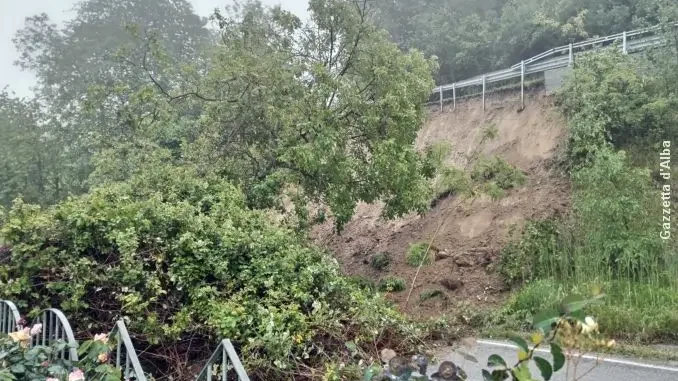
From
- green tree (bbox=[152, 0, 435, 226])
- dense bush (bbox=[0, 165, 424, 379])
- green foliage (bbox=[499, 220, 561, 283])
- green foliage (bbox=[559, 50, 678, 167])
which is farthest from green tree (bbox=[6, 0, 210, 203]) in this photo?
green foliage (bbox=[559, 50, 678, 167])

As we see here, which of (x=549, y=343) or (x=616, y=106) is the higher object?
(x=616, y=106)

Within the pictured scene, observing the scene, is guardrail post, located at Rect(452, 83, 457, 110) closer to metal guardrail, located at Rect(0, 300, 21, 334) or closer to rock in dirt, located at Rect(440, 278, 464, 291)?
rock in dirt, located at Rect(440, 278, 464, 291)

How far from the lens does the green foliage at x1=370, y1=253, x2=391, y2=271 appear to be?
13.3m

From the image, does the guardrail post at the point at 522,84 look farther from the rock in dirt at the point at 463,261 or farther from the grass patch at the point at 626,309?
the grass patch at the point at 626,309

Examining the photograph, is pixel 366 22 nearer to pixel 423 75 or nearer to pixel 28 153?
pixel 423 75

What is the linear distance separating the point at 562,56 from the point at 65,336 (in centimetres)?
1547

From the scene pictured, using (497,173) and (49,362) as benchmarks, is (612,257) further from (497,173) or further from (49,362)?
(49,362)

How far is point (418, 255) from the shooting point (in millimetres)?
12242

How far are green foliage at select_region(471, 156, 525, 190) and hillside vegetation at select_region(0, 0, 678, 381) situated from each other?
65mm

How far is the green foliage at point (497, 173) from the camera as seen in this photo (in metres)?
12.0

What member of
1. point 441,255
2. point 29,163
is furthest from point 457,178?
point 29,163

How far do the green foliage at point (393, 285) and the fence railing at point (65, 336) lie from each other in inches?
276

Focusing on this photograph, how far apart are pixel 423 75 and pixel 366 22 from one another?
1532mm

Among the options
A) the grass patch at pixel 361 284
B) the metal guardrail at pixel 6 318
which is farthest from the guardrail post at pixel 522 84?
the metal guardrail at pixel 6 318
